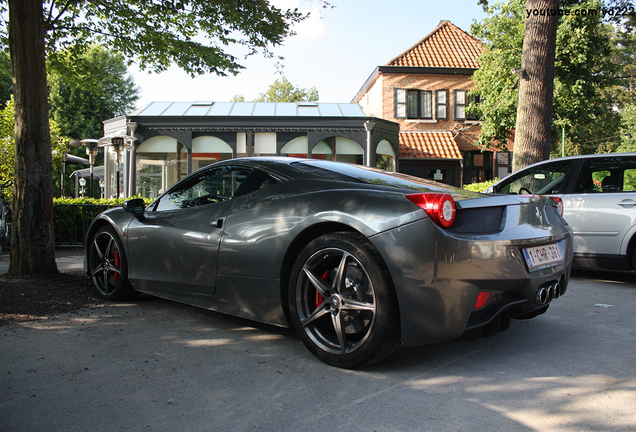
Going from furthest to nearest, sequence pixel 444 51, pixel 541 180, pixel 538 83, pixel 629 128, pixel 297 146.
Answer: pixel 629 128, pixel 444 51, pixel 297 146, pixel 538 83, pixel 541 180

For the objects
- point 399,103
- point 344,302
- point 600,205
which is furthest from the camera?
point 399,103

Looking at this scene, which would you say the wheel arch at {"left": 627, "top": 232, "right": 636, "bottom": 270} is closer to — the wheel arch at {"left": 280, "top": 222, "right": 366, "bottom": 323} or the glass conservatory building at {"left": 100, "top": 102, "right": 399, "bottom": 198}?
the wheel arch at {"left": 280, "top": 222, "right": 366, "bottom": 323}

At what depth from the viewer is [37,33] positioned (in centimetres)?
570

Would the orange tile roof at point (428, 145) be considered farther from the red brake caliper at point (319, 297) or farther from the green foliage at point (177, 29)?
the red brake caliper at point (319, 297)

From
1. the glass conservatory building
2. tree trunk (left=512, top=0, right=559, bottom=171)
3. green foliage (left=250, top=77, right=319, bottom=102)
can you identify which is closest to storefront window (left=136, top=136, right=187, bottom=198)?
the glass conservatory building

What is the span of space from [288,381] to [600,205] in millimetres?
4968

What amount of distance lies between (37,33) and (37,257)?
260 cm

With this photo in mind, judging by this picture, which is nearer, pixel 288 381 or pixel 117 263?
pixel 288 381

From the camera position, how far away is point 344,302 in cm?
292

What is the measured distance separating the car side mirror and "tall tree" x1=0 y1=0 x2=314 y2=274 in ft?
6.61

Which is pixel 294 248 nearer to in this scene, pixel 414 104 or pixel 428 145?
pixel 428 145

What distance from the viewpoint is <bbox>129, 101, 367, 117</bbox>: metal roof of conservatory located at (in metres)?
20.2

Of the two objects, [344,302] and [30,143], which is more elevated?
[30,143]

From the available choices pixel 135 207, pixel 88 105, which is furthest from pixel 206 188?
pixel 88 105
